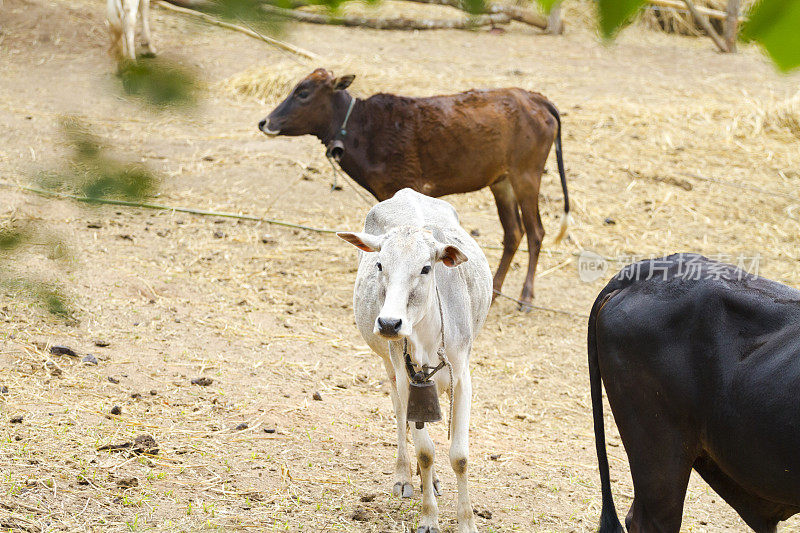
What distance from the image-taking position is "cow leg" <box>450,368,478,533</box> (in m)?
4.02

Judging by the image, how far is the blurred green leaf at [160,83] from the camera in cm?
128

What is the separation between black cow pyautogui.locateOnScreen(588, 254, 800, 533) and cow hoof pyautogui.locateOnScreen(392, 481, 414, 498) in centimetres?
141

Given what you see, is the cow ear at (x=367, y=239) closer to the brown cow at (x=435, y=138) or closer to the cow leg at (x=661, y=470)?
the cow leg at (x=661, y=470)

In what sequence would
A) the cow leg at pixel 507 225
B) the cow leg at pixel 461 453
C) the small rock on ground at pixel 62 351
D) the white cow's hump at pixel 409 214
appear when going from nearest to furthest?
the cow leg at pixel 461 453
the white cow's hump at pixel 409 214
the small rock on ground at pixel 62 351
the cow leg at pixel 507 225

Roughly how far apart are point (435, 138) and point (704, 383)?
170 inches

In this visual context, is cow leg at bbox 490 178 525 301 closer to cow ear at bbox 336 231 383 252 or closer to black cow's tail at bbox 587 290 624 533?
cow ear at bbox 336 231 383 252

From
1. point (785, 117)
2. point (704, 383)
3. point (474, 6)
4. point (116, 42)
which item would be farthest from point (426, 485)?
point (785, 117)

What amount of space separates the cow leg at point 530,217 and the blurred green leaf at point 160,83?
244 inches

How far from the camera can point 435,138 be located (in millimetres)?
7055

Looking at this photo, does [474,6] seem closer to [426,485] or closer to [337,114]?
[426,485]

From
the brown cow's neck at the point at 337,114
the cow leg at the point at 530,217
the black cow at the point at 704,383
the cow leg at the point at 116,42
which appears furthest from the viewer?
the cow leg at the point at 530,217

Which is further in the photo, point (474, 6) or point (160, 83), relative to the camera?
point (160, 83)

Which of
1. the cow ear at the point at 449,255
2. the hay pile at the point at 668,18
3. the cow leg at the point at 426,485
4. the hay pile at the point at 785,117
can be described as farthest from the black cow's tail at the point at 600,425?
the hay pile at the point at 785,117

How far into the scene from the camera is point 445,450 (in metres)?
5.01
